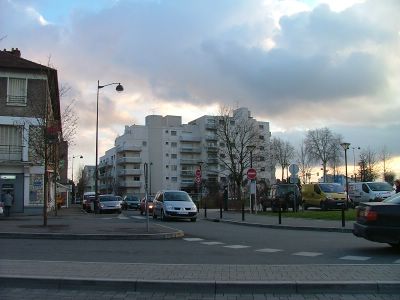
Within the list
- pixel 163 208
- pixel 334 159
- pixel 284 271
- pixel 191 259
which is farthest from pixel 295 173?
pixel 334 159

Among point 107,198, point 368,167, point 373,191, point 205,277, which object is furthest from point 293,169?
point 368,167

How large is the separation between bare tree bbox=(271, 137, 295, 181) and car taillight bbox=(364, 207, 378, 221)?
102144 millimetres

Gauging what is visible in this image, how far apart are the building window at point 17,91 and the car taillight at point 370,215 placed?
2879 centimetres

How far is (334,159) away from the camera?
10631cm

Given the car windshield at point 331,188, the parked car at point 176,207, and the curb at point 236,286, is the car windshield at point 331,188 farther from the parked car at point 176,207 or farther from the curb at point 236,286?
the curb at point 236,286

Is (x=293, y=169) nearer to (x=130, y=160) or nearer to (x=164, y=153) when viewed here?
(x=130, y=160)

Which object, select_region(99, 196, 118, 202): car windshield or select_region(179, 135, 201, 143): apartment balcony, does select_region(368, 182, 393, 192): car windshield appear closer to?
select_region(99, 196, 118, 202): car windshield

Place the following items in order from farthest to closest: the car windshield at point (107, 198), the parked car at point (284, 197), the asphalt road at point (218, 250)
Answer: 1. the car windshield at point (107, 198)
2. the parked car at point (284, 197)
3. the asphalt road at point (218, 250)

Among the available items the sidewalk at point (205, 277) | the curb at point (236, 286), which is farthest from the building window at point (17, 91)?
the curb at point (236, 286)

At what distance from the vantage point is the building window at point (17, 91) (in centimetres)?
3625

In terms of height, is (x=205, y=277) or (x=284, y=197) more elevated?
(x=284, y=197)

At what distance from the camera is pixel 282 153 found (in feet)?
378

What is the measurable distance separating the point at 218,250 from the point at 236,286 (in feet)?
18.9

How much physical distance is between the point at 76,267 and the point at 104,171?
137 m
